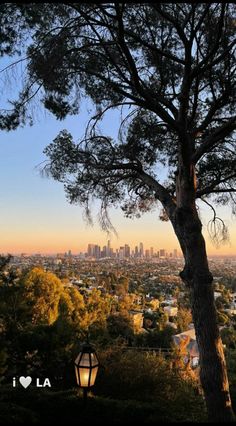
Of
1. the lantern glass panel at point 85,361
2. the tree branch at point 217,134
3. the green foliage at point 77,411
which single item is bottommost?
the green foliage at point 77,411

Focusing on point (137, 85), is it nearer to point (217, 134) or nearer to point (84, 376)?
point (217, 134)

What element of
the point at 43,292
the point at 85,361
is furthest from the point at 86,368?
the point at 43,292

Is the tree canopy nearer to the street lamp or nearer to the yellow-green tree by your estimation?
the street lamp

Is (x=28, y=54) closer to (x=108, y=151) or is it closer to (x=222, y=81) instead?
(x=108, y=151)

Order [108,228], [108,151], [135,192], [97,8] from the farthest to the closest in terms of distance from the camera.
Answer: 1. [135,192]
2. [108,151]
3. [108,228]
4. [97,8]

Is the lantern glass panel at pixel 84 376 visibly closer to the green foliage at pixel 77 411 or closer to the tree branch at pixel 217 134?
the green foliage at pixel 77 411

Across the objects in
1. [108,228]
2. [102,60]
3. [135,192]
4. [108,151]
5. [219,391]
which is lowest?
[219,391]

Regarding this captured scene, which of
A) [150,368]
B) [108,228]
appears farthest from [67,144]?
[150,368]

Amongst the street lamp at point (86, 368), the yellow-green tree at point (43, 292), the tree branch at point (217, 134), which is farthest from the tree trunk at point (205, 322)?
the yellow-green tree at point (43, 292)
